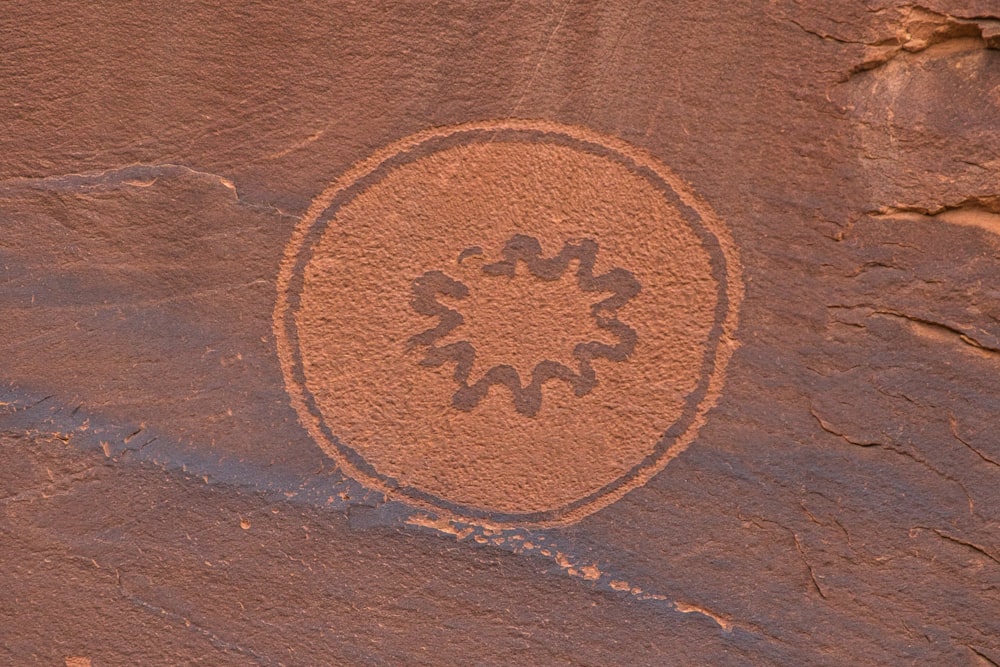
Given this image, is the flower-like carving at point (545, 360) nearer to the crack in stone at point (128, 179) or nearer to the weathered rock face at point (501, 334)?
the weathered rock face at point (501, 334)

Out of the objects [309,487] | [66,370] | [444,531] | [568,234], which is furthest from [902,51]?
[66,370]

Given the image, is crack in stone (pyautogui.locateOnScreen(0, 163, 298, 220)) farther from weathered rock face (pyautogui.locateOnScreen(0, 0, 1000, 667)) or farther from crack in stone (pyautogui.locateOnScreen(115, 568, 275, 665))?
crack in stone (pyautogui.locateOnScreen(115, 568, 275, 665))

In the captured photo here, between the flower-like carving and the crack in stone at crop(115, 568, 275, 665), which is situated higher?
the flower-like carving

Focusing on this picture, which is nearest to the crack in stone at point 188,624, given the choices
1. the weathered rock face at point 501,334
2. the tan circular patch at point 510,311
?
the weathered rock face at point 501,334

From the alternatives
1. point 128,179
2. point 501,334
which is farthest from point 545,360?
point 128,179

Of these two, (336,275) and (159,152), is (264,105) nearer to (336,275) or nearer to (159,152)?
(159,152)

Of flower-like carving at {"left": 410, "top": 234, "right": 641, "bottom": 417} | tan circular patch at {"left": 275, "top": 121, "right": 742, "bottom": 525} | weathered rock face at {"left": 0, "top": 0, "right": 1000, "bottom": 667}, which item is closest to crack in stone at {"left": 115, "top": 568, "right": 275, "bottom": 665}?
weathered rock face at {"left": 0, "top": 0, "right": 1000, "bottom": 667}

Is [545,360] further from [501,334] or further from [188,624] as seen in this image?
[188,624]

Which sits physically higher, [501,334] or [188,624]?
[501,334]
